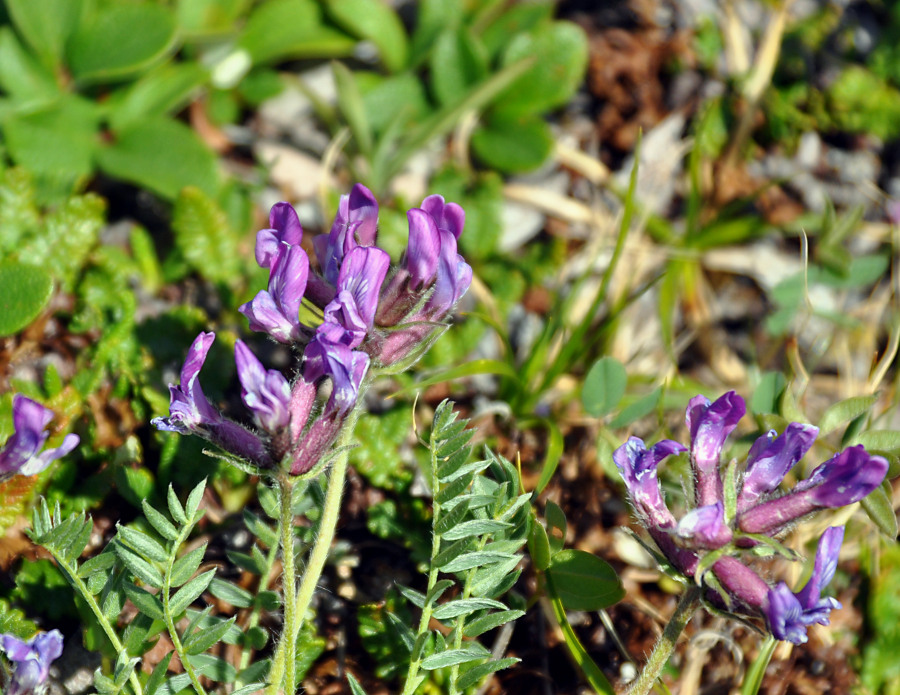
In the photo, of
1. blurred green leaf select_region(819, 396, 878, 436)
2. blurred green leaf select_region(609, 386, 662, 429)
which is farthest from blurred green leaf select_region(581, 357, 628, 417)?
blurred green leaf select_region(819, 396, 878, 436)

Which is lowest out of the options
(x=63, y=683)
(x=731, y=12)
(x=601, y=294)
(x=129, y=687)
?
(x=63, y=683)

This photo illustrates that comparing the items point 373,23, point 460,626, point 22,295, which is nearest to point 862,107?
point 373,23

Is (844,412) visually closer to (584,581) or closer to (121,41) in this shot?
(584,581)

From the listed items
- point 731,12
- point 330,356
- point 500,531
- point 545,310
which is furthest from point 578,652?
point 731,12

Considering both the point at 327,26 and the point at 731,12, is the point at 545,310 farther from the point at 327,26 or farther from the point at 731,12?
the point at 731,12

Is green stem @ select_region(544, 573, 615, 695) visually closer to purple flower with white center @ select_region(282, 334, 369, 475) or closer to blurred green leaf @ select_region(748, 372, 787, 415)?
purple flower with white center @ select_region(282, 334, 369, 475)

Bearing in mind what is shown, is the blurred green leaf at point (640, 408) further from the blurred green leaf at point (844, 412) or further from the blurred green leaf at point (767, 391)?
the blurred green leaf at point (844, 412)

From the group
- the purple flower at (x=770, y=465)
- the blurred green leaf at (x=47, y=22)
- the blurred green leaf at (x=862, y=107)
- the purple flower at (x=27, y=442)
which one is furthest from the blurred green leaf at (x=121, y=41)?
the blurred green leaf at (x=862, y=107)
